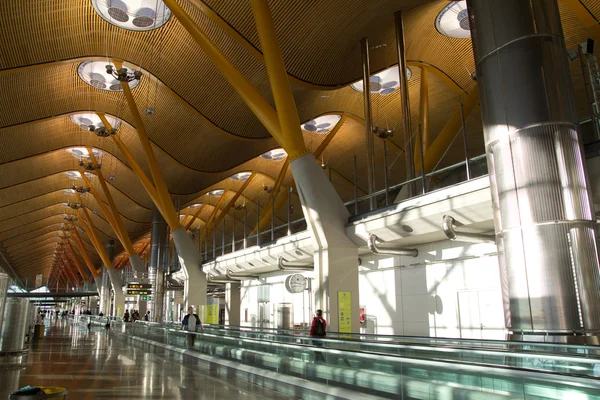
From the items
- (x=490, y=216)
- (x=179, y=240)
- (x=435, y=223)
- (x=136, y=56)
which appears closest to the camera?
(x=490, y=216)

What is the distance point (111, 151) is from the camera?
34.1m

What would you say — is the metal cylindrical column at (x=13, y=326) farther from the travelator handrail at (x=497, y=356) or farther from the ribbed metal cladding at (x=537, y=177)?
the ribbed metal cladding at (x=537, y=177)

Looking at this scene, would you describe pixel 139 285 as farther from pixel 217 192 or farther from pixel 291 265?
pixel 291 265

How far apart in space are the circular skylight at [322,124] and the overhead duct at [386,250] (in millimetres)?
15853

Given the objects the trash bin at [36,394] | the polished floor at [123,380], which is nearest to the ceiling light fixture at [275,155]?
the polished floor at [123,380]

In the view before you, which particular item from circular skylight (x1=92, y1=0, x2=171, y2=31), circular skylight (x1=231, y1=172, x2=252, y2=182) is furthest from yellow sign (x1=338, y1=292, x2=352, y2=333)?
circular skylight (x1=231, y1=172, x2=252, y2=182)

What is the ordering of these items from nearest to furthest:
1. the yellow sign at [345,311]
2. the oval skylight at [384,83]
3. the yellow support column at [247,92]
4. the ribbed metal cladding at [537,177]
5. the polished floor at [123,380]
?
the ribbed metal cladding at [537,177] < the polished floor at [123,380] < the yellow support column at [247,92] < the yellow sign at [345,311] < the oval skylight at [384,83]

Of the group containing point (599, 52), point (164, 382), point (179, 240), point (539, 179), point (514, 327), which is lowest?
point (164, 382)

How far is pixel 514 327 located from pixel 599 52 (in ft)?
56.1

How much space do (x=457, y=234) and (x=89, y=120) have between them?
25.4 m

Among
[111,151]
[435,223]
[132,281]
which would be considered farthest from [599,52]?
[132,281]

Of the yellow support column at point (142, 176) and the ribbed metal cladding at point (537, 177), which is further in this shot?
the yellow support column at point (142, 176)

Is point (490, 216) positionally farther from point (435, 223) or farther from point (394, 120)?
point (394, 120)

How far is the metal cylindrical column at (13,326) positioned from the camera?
1320 cm
